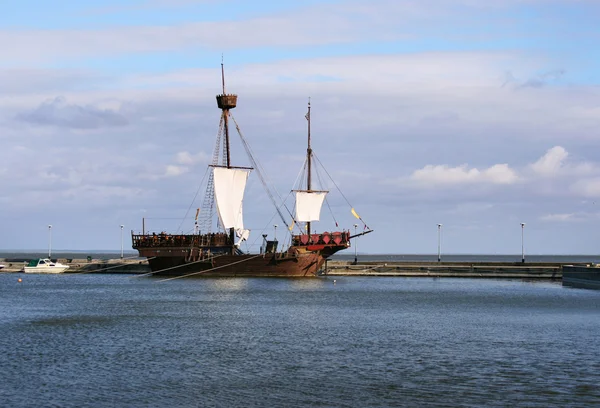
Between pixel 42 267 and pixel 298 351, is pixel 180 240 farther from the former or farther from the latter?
pixel 298 351

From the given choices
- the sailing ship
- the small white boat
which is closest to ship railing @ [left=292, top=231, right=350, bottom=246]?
the sailing ship

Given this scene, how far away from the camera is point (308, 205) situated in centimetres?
12156

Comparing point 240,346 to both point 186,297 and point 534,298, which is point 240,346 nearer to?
point 186,297

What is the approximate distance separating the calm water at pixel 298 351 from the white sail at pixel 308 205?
1613 inches

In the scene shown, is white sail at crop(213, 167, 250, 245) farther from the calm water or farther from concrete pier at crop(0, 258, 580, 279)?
the calm water

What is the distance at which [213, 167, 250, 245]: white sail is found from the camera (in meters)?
120

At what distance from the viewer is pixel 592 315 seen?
6244 cm

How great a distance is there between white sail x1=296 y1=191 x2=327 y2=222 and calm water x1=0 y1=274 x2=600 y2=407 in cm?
4097

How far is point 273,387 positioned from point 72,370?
9.66 m

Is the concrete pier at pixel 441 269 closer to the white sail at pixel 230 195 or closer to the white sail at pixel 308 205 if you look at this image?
the white sail at pixel 308 205

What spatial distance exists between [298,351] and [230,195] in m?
78.5

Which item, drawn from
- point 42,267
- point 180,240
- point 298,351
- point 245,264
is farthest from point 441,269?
point 298,351

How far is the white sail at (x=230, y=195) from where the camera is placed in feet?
392

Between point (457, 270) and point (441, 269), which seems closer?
point (457, 270)
